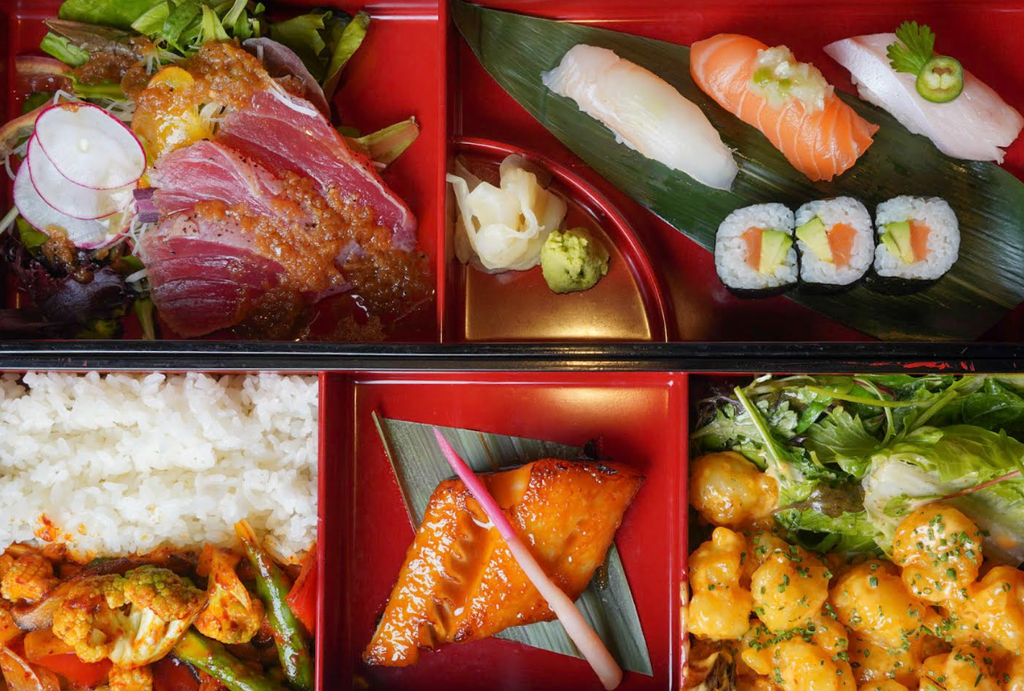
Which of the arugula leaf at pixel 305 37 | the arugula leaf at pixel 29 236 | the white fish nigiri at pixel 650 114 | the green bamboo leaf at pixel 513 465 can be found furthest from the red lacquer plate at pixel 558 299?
the arugula leaf at pixel 29 236

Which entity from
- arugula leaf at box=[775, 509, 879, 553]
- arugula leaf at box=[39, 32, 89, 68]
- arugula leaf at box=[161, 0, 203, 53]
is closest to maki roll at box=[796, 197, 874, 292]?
arugula leaf at box=[775, 509, 879, 553]

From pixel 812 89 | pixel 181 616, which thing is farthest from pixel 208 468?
pixel 812 89

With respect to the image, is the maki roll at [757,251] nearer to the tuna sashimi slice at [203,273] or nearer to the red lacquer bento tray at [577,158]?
the red lacquer bento tray at [577,158]

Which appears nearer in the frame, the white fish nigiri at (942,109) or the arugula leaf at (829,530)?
the arugula leaf at (829,530)

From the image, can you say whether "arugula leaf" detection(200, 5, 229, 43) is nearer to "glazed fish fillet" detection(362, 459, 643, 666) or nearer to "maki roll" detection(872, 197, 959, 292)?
"glazed fish fillet" detection(362, 459, 643, 666)

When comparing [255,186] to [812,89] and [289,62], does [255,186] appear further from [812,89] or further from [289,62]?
[812,89]

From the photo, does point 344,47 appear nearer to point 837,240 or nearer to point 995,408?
point 837,240

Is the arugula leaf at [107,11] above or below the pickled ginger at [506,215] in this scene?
above
